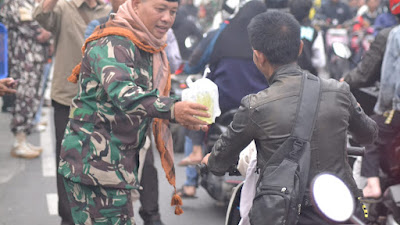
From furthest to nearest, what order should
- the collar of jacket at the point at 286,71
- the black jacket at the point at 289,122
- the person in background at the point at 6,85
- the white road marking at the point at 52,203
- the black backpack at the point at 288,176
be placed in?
the white road marking at the point at 52,203 → the person in background at the point at 6,85 → the collar of jacket at the point at 286,71 → the black jacket at the point at 289,122 → the black backpack at the point at 288,176

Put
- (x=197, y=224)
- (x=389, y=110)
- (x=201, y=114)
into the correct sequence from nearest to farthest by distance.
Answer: (x=201, y=114) < (x=389, y=110) < (x=197, y=224)

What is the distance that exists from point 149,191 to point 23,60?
381 centimetres

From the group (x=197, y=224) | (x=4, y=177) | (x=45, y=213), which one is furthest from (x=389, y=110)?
(x=4, y=177)

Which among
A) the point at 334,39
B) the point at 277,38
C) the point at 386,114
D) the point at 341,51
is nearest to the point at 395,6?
the point at 341,51

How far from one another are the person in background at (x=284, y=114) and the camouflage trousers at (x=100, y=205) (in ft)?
2.21

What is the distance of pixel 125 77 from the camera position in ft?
11.3

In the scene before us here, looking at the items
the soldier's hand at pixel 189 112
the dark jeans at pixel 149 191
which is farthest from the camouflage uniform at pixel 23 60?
the soldier's hand at pixel 189 112

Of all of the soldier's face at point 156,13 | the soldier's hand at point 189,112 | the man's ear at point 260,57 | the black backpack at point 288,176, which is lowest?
the black backpack at point 288,176

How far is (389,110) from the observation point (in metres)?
5.27

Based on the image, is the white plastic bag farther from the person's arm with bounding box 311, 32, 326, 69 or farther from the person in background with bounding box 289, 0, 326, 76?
the person's arm with bounding box 311, 32, 326, 69

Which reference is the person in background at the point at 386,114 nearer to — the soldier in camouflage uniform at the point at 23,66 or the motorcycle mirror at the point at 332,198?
the motorcycle mirror at the point at 332,198

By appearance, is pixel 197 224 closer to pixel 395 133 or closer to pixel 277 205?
pixel 395 133

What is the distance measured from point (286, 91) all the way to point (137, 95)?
68 cm

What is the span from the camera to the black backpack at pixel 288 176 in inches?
118
